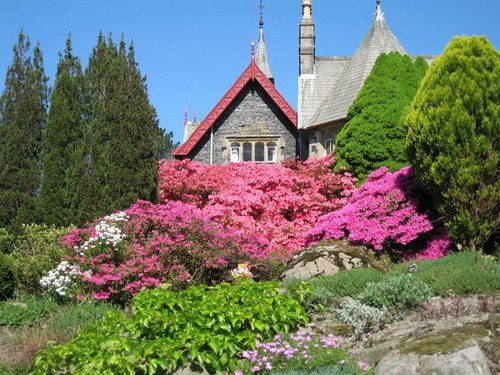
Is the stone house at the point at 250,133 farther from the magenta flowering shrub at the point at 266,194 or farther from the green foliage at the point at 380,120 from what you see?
the green foliage at the point at 380,120

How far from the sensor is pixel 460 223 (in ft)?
34.5

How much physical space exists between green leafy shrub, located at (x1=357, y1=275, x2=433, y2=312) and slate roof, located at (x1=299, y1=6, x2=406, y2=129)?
42.5 ft

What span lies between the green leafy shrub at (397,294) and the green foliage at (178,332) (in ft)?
3.05

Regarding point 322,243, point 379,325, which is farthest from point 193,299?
point 322,243

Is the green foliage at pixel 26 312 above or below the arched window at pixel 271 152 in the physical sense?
below

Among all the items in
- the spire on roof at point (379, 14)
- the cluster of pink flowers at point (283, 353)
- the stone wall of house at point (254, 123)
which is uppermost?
the spire on roof at point (379, 14)

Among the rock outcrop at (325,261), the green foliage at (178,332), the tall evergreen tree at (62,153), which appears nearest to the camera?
the green foliage at (178,332)

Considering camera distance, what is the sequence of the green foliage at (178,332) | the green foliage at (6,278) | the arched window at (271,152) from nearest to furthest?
1. the green foliage at (178,332)
2. the green foliage at (6,278)
3. the arched window at (271,152)

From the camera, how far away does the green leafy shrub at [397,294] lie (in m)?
7.22

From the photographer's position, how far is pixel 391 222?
12047 mm

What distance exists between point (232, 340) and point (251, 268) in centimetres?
534

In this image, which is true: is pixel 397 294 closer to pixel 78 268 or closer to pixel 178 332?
pixel 178 332

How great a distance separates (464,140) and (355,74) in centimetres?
1115

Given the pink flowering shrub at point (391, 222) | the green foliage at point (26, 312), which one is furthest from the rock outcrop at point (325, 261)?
the green foliage at point (26, 312)
